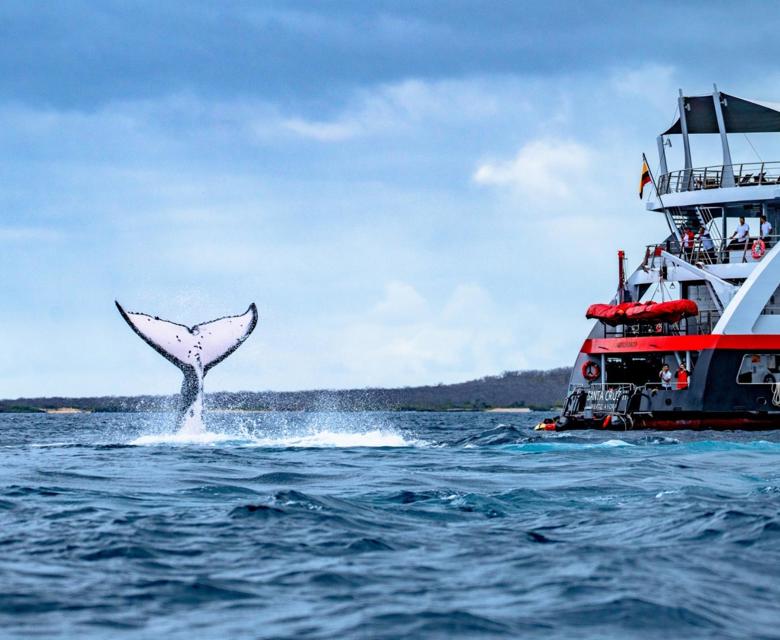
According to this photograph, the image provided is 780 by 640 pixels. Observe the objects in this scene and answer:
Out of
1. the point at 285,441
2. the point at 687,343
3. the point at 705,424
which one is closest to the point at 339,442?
the point at 285,441

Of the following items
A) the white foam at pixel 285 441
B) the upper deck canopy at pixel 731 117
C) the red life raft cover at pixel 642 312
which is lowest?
the white foam at pixel 285 441

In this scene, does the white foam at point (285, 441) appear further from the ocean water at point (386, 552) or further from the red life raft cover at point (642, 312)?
the red life raft cover at point (642, 312)

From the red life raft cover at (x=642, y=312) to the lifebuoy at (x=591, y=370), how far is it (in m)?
1.75

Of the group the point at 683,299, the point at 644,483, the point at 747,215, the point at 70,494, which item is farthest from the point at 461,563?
the point at 747,215

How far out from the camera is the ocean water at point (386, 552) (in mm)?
9539

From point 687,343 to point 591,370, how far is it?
220 inches

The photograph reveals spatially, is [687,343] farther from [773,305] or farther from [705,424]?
[773,305]

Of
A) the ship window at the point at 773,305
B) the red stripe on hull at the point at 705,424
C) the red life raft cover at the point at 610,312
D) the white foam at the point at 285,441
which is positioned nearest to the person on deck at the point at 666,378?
the red stripe on hull at the point at 705,424

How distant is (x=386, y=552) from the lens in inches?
498

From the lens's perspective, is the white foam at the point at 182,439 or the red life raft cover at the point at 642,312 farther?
the red life raft cover at the point at 642,312

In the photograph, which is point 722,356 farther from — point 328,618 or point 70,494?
point 328,618

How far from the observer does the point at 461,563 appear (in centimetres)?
1191

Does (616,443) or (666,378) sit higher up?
(666,378)

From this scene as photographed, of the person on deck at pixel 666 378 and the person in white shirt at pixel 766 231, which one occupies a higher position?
the person in white shirt at pixel 766 231
